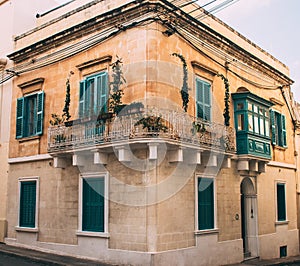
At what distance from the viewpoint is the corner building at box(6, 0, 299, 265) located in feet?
40.1

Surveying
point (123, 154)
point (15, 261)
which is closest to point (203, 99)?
point (123, 154)

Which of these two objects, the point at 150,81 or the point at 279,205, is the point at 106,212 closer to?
the point at 150,81

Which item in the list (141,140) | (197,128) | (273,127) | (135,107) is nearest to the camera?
(141,140)

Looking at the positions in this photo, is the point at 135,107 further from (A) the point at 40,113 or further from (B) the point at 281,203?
(B) the point at 281,203

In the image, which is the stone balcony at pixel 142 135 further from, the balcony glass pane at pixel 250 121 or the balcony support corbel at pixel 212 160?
the balcony glass pane at pixel 250 121

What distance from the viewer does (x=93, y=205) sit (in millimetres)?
13516

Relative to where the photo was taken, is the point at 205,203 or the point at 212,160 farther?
the point at 205,203

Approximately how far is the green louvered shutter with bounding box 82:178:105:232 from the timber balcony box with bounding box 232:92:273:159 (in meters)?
5.38

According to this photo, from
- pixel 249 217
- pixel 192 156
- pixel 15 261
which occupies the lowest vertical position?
pixel 15 261

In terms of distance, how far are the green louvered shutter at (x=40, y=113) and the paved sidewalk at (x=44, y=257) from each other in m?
4.33

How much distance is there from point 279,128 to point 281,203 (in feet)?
11.3

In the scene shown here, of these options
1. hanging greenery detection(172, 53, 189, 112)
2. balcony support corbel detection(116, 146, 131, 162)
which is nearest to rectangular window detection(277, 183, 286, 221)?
hanging greenery detection(172, 53, 189, 112)

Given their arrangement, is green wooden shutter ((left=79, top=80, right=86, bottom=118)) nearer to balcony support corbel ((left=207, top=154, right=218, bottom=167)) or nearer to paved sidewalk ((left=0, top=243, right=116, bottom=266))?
balcony support corbel ((left=207, top=154, right=218, bottom=167))

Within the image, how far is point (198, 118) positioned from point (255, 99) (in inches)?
156
